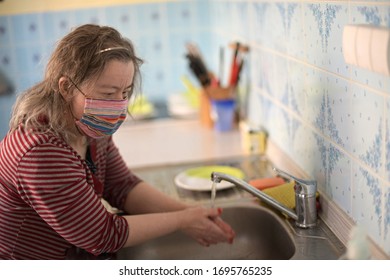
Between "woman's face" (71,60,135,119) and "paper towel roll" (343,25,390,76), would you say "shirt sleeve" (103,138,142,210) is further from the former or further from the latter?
"paper towel roll" (343,25,390,76)

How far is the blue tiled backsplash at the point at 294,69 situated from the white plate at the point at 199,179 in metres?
0.16

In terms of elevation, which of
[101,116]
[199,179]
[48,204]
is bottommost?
[199,179]

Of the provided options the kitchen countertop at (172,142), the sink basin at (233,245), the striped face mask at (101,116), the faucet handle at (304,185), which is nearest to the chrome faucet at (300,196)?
the faucet handle at (304,185)

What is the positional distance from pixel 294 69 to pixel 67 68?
22.6 inches

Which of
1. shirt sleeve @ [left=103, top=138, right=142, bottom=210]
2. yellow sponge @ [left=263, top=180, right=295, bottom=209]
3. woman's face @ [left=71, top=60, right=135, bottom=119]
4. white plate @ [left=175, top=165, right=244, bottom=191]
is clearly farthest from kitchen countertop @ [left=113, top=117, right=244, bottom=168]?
woman's face @ [left=71, top=60, right=135, bottom=119]

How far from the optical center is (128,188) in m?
1.44

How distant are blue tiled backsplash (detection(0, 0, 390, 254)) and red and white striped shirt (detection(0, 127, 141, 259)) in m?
0.25

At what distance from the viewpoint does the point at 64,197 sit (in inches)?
43.9

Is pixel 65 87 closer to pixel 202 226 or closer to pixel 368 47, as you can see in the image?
pixel 202 226

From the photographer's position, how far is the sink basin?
4.61 feet

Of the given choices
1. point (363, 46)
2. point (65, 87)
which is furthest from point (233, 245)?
point (363, 46)

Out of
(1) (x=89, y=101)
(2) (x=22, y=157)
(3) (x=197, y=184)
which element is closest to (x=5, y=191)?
(2) (x=22, y=157)

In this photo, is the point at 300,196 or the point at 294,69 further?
the point at 294,69
